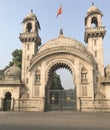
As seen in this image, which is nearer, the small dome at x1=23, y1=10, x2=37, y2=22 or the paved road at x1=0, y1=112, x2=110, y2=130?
the paved road at x1=0, y1=112, x2=110, y2=130

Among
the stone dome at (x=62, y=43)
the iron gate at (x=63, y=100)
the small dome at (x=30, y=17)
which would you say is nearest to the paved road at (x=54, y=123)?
the iron gate at (x=63, y=100)

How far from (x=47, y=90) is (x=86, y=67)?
749 centimetres

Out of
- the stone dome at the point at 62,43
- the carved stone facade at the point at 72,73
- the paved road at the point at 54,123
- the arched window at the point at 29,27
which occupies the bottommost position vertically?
the paved road at the point at 54,123

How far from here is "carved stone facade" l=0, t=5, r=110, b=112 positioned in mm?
28438

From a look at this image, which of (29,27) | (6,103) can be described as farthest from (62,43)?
(6,103)

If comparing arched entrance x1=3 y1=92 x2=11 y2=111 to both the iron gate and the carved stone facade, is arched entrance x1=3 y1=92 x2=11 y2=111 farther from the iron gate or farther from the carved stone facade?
the iron gate

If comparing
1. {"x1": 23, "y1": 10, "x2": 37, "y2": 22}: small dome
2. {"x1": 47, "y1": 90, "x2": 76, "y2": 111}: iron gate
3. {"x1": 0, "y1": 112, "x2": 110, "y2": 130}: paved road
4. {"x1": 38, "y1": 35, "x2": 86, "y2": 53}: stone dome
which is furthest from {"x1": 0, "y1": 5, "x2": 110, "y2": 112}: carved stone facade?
{"x1": 0, "y1": 112, "x2": 110, "y2": 130}: paved road

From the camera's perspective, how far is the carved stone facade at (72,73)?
93.3 ft

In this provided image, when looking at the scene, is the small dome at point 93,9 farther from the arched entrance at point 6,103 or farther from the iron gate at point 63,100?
the arched entrance at point 6,103

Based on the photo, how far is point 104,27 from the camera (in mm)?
32281

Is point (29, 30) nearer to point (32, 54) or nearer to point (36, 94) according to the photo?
point (32, 54)

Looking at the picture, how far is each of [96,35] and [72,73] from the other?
795 centimetres

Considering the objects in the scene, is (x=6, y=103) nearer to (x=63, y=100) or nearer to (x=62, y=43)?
(x=63, y=100)

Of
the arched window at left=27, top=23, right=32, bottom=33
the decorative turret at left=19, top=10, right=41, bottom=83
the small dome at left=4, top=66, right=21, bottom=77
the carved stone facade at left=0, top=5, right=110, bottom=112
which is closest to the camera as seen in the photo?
the carved stone facade at left=0, top=5, right=110, bottom=112
